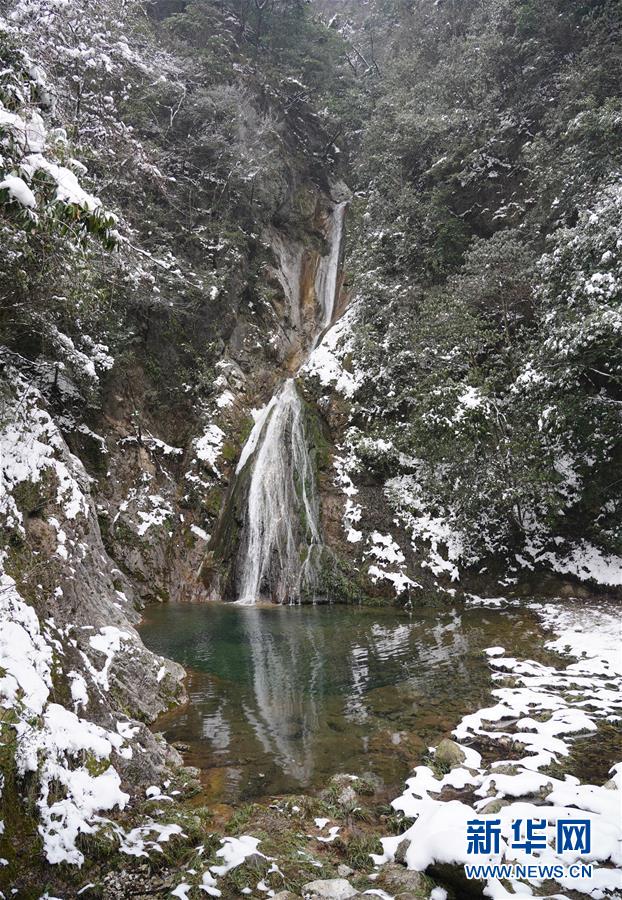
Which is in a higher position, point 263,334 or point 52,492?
point 263,334

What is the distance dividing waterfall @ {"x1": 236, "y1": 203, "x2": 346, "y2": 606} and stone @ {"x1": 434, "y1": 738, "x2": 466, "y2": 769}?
9.14 m

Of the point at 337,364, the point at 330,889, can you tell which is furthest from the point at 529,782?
the point at 337,364

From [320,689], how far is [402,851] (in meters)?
3.66

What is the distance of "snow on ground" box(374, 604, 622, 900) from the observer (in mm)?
3258

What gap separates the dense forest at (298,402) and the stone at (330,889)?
3 cm

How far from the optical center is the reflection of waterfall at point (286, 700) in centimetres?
529

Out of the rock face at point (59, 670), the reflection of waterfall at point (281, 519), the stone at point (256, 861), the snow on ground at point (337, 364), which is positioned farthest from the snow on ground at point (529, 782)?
the snow on ground at point (337, 364)

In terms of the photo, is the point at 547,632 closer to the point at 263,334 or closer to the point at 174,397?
the point at 174,397

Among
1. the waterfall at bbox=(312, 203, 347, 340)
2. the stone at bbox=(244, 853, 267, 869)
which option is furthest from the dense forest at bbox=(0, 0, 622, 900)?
the waterfall at bbox=(312, 203, 347, 340)

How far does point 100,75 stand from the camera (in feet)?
51.6

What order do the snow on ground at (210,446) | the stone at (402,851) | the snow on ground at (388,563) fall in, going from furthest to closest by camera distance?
1. the snow on ground at (210,446)
2. the snow on ground at (388,563)
3. the stone at (402,851)

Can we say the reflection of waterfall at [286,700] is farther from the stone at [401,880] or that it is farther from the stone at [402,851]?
the stone at [401,880]

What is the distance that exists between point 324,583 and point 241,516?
352cm

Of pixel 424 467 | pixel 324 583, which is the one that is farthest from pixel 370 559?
pixel 424 467
